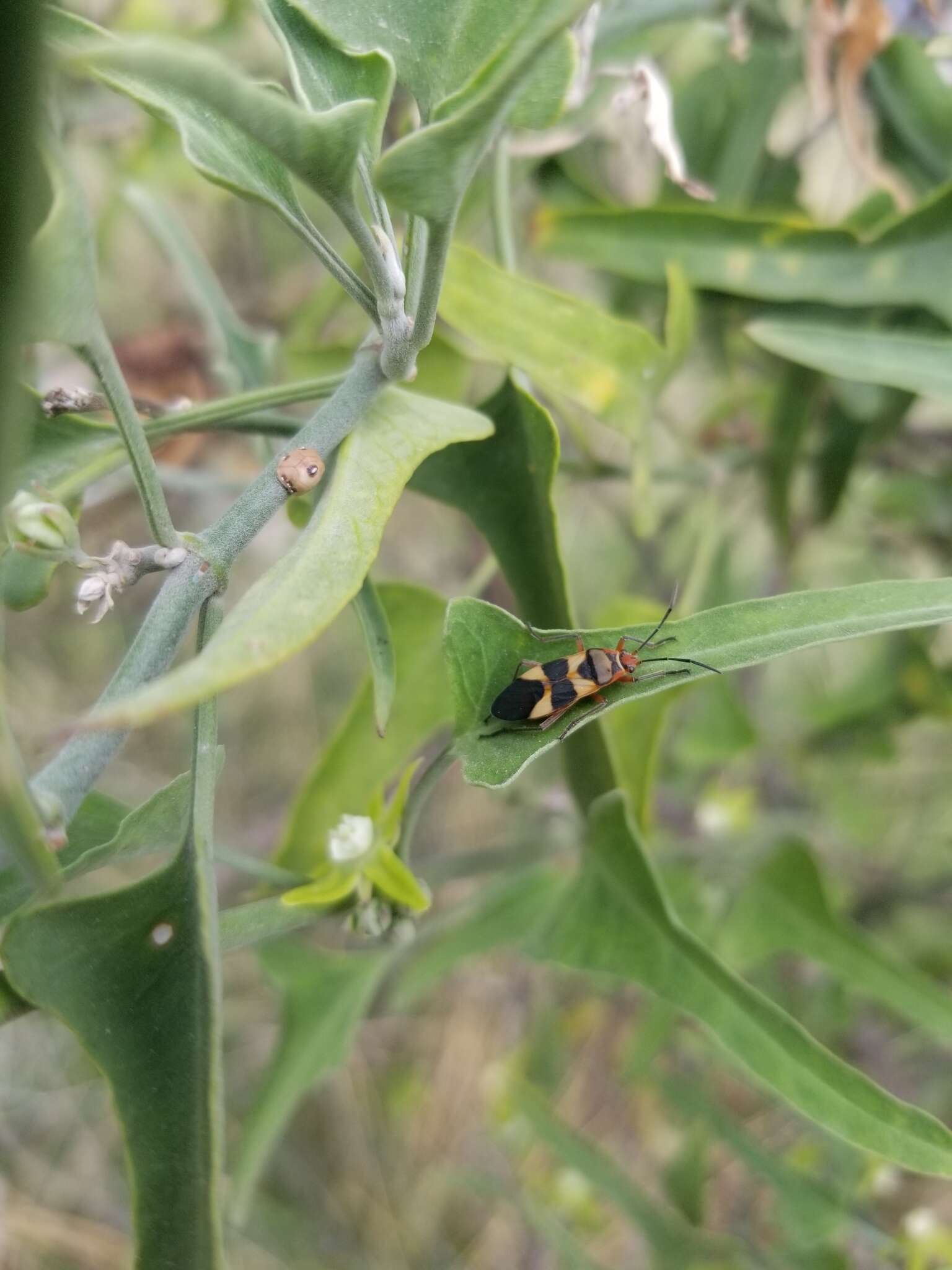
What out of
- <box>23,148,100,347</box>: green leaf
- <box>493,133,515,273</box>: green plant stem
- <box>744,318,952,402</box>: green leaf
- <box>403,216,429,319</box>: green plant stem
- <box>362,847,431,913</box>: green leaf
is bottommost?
<box>362,847,431,913</box>: green leaf

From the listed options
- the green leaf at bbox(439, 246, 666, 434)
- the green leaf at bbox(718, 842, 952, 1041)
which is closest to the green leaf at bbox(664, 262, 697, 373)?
the green leaf at bbox(439, 246, 666, 434)

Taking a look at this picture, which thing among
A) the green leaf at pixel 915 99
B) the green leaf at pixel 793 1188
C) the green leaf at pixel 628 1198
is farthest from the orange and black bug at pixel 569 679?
the green leaf at pixel 628 1198

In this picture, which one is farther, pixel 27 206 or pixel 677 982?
pixel 677 982

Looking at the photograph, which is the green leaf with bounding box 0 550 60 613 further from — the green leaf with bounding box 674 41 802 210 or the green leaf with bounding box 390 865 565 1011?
the green leaf with bounding box 674 41 802 210

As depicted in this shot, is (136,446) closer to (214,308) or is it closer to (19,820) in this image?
(19,820)

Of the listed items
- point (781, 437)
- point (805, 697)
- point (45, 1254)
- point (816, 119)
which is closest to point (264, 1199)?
point (45, 1254)

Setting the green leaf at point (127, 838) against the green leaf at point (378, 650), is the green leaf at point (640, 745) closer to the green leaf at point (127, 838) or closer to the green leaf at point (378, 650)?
the green leaf at point (378, 650)

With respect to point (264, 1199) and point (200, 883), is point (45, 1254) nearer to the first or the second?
point (264, 1199)
